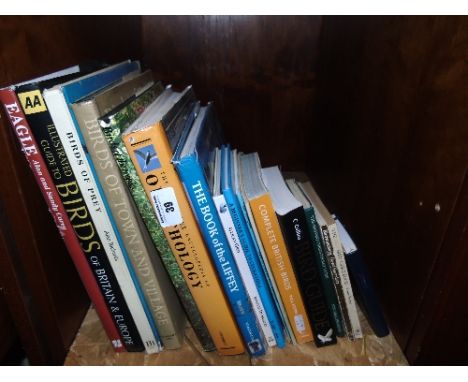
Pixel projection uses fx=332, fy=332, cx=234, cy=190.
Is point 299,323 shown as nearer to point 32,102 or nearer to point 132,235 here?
point 132,235

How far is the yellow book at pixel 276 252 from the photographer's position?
1.91 feet

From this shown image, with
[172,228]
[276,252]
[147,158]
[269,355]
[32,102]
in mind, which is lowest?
[269,355]

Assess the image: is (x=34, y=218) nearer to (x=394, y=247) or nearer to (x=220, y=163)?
(x=220, y=163)

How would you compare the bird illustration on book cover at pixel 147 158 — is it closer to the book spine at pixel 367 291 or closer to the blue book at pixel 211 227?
the blue book at pixel 211 227

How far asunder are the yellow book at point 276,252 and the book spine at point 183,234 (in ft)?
0.35

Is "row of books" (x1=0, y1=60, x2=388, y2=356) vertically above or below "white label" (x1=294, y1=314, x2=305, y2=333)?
above

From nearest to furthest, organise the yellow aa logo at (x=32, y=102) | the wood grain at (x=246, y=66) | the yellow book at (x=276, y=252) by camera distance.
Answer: the yellow aa logo at (x=32, y=102) → the yellow book at (x=276, y=252) → the wood grain at (x=246, y=66)

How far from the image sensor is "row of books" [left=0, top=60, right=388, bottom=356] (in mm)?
515

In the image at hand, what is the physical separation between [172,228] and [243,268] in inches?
5.9

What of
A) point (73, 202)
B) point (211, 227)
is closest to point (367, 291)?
point (211, 227)

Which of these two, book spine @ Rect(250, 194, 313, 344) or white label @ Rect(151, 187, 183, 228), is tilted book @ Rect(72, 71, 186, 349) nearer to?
white label @ Rect(151, 187, 183, 228)

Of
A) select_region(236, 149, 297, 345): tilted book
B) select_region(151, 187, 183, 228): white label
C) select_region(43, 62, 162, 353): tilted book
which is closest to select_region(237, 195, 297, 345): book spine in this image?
select_region(236, 149, 297, 345): tilted book

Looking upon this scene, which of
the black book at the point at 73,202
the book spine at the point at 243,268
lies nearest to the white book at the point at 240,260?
the book spine at the point at 243,268

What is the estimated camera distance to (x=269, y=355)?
68 centimetres
